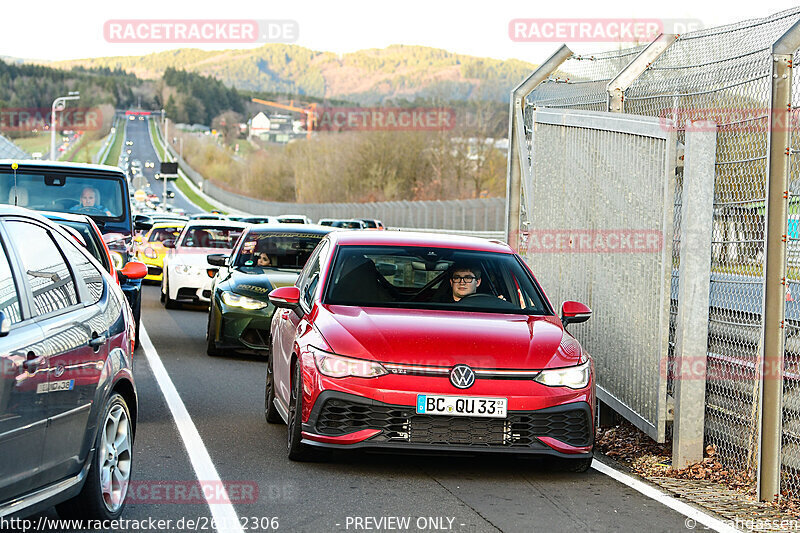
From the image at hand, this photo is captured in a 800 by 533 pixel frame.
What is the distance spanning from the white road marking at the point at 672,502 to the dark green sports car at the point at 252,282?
20.9ft

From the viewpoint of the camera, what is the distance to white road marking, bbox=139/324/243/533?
6.23 metres

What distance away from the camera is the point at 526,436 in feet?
24.3

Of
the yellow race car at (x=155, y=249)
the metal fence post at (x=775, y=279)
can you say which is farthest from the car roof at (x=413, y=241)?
the yellow race car at (x=155, y=249)

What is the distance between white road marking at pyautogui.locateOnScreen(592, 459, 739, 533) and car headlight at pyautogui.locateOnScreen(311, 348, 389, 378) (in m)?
1.66

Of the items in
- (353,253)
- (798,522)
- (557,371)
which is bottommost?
(798,522)

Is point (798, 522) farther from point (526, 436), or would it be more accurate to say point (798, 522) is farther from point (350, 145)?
point (350, 145)

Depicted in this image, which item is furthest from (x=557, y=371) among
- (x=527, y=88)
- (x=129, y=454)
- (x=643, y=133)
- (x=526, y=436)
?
(x=527, y=88)

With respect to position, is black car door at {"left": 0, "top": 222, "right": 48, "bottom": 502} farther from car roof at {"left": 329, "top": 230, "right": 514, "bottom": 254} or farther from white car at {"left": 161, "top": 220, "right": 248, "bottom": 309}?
white car at {"left": 161, "top": 220, "right": 248, "bottom": 309}

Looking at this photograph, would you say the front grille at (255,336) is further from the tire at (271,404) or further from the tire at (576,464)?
the tire at (576,464)

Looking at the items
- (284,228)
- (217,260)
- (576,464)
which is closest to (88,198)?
(217,260)

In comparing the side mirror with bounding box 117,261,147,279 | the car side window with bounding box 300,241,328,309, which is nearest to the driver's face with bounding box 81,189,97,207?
the side mirror with bounding box 117,261,147,279

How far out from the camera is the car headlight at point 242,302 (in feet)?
45.8

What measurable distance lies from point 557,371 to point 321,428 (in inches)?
57.1

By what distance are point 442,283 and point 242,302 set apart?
5.48 meters
